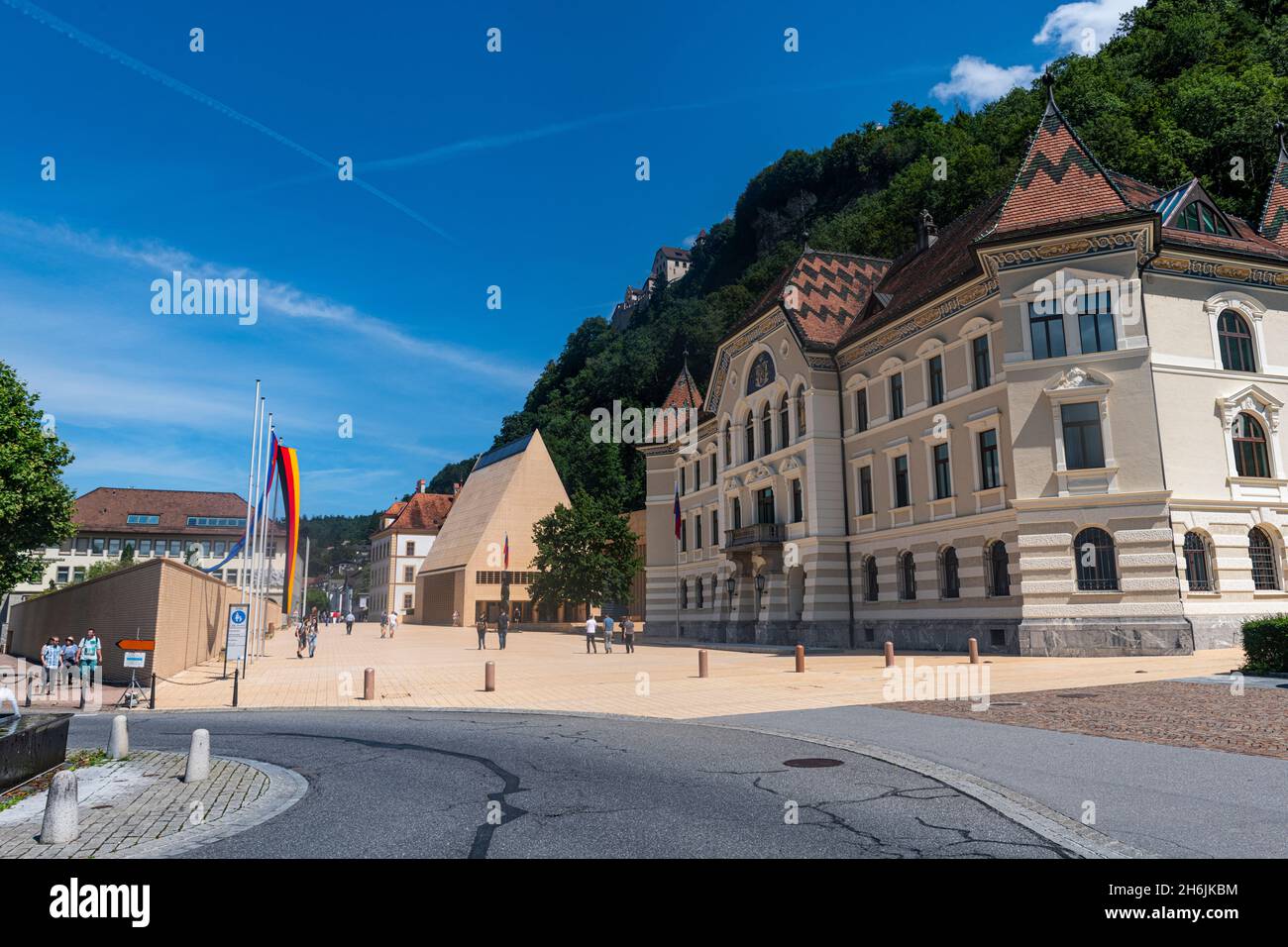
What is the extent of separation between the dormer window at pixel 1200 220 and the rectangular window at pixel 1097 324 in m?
4.58

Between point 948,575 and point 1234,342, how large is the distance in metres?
12.0

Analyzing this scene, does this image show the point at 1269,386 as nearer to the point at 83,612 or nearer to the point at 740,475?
the point at 740,475

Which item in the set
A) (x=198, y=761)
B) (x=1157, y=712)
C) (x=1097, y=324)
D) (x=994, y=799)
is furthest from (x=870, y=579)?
(x=198, y=761)

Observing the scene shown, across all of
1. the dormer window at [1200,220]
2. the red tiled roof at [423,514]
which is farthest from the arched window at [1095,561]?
the red tiled roof at [423,514]

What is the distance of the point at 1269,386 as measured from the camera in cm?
2884

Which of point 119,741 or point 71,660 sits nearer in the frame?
point 119,741

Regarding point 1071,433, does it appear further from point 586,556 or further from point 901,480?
point 586,556

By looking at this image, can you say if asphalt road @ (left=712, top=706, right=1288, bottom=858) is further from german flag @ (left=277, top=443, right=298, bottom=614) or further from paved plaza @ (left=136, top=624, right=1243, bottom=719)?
german flag @ (left=277, top=443, right=298, bottom=614)

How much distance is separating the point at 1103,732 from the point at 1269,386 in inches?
899

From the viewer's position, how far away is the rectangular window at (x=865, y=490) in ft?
122

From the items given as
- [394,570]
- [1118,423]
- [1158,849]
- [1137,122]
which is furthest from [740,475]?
[394,570]

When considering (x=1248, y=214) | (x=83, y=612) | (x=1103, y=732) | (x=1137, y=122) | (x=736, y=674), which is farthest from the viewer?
(x=1137, y=122)

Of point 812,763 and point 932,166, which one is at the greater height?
point 932,166

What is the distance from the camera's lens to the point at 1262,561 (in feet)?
90.4
